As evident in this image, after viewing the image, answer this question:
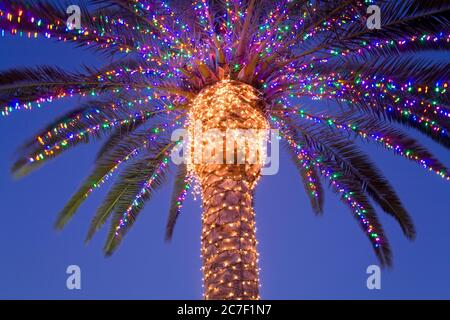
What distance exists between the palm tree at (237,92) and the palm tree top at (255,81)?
0.02 metres

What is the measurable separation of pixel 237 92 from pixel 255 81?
21.1 inches

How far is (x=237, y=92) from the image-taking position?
307 inches

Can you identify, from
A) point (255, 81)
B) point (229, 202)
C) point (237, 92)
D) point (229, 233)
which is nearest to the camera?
point (229, 233)

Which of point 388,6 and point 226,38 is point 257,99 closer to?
point 226,38

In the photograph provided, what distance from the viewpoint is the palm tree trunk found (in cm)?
674

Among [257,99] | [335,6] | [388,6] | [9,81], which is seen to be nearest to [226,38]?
[257,99]

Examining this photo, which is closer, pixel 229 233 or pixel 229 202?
pixel 229 233

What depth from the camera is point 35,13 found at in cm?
730

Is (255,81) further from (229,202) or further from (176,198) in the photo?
(176,198)

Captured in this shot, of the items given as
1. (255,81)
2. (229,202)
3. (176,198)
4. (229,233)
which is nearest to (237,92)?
(255,81)

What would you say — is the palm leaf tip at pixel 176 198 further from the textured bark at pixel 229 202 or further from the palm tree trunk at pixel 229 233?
the palm tree trunk at pixel 229 233

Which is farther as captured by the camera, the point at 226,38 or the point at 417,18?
the point at 226,38

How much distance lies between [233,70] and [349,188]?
109 inches

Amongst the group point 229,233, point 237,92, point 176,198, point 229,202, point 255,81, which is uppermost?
point 255,81
